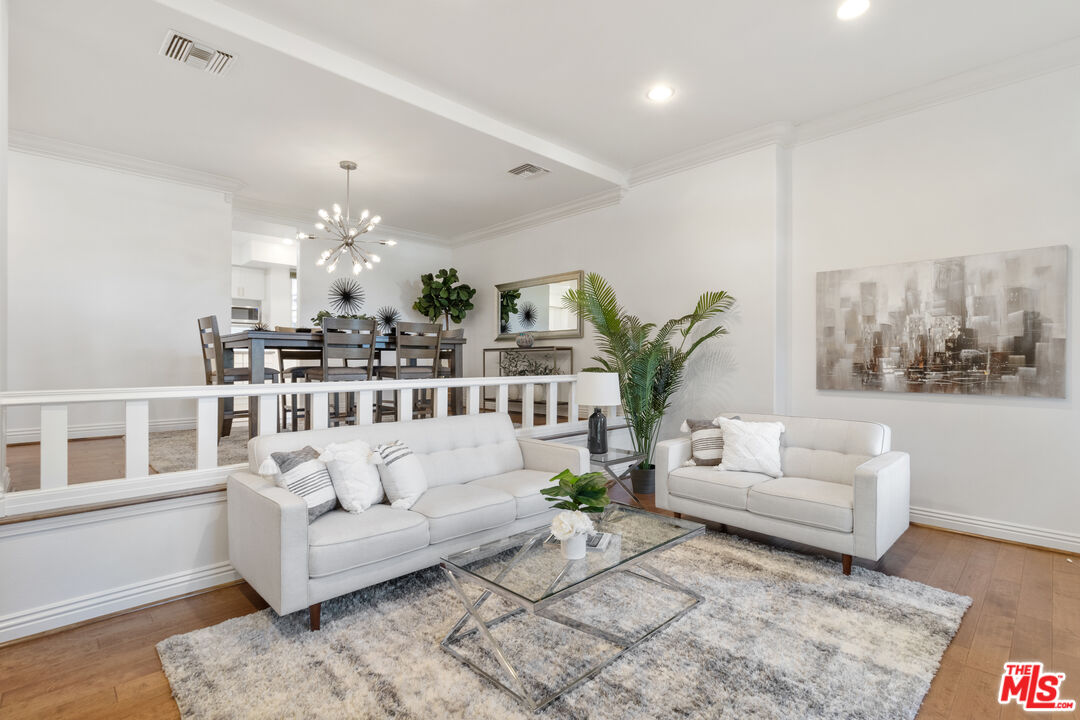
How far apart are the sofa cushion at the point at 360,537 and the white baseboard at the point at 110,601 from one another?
2.26 ft

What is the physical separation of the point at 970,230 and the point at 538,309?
4.03 meters

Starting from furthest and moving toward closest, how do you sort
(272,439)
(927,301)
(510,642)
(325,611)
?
(927,301)
(272,439)
(325,611)
(510,642)

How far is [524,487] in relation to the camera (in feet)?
9.34

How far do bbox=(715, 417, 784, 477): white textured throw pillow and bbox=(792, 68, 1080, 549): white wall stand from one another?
1.00 m

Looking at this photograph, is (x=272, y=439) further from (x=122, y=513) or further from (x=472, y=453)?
(x=472, y=453)

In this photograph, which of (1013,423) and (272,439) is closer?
(272,439)

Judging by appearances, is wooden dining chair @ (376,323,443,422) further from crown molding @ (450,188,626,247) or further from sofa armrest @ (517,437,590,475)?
crown molding @ (450,188,626,247)

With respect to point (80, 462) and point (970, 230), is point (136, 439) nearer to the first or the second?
point (80, 462)

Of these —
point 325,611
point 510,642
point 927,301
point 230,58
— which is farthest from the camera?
point 927,301

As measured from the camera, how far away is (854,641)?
1991 mm

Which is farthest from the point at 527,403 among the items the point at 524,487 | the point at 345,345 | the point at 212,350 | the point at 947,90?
the point at 947,90

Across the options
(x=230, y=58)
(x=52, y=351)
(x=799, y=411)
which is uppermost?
(x=230, y=58)

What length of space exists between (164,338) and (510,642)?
15.1ft

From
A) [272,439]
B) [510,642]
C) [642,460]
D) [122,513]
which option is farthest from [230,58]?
Answer: [642,460]
